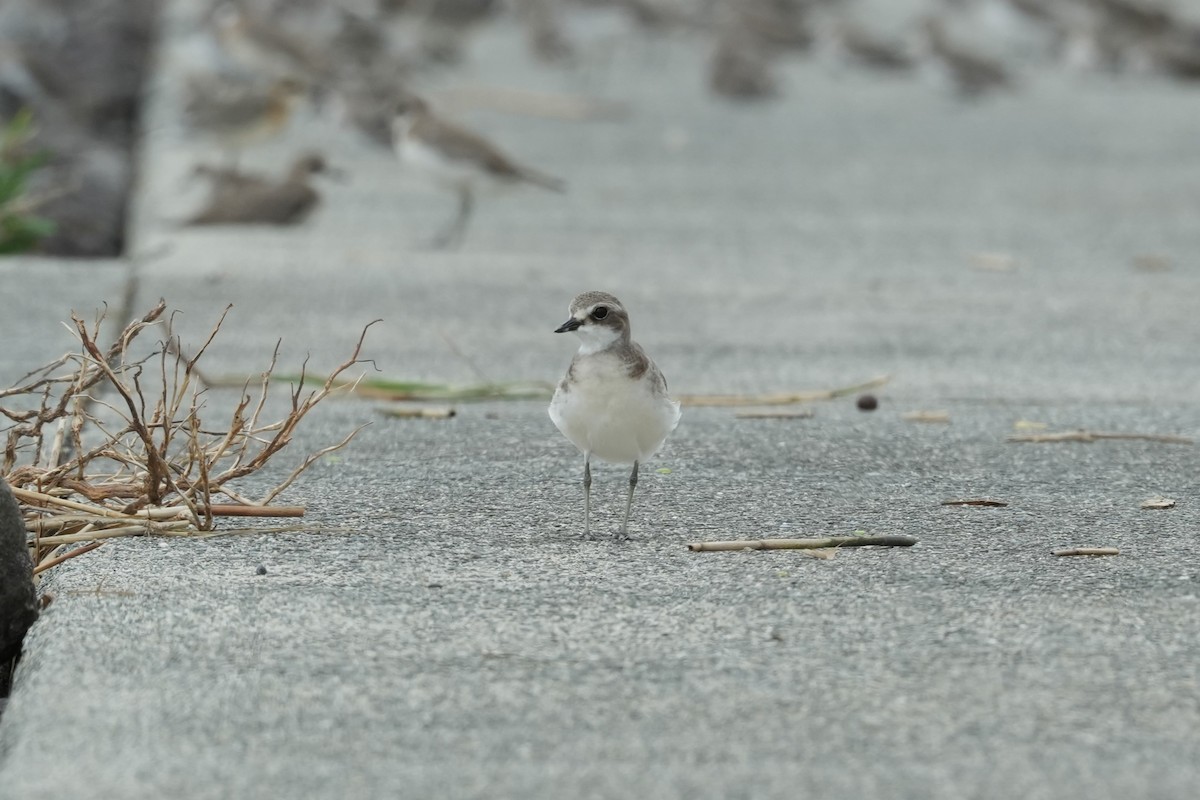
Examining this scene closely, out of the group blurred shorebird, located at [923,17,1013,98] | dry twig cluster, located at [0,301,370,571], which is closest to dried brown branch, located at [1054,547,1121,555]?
dry twig cluster, located at [0,301,370,571]

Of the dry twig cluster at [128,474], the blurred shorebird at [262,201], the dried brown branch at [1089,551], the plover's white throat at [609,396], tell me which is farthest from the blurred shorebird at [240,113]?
the dried brown branch at [1089,551]

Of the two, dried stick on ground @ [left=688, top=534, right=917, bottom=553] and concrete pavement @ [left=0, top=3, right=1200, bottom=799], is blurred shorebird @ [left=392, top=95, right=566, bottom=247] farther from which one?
dried stick on ground @ [left=688, top=534, right=917, bottom=553]

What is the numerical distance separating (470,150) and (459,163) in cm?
11

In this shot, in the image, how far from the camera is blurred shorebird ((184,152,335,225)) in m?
10.1

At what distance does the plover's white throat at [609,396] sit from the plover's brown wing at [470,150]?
19.8ft

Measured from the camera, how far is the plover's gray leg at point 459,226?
971 cm

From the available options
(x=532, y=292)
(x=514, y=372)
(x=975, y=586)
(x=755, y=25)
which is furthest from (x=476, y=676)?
(x=755, y=25)

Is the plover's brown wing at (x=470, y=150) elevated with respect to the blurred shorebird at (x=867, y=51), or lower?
lower

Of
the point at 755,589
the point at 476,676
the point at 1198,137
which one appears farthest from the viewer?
the point at 1198,137

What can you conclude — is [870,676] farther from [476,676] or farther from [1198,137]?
[1198,137]

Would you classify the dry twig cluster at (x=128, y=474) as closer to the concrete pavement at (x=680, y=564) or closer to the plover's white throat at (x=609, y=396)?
the concrete pavement at (x=680, y=564)

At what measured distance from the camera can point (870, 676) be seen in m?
3.51

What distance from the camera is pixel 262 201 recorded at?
10.1 m

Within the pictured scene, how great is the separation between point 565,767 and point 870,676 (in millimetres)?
707
